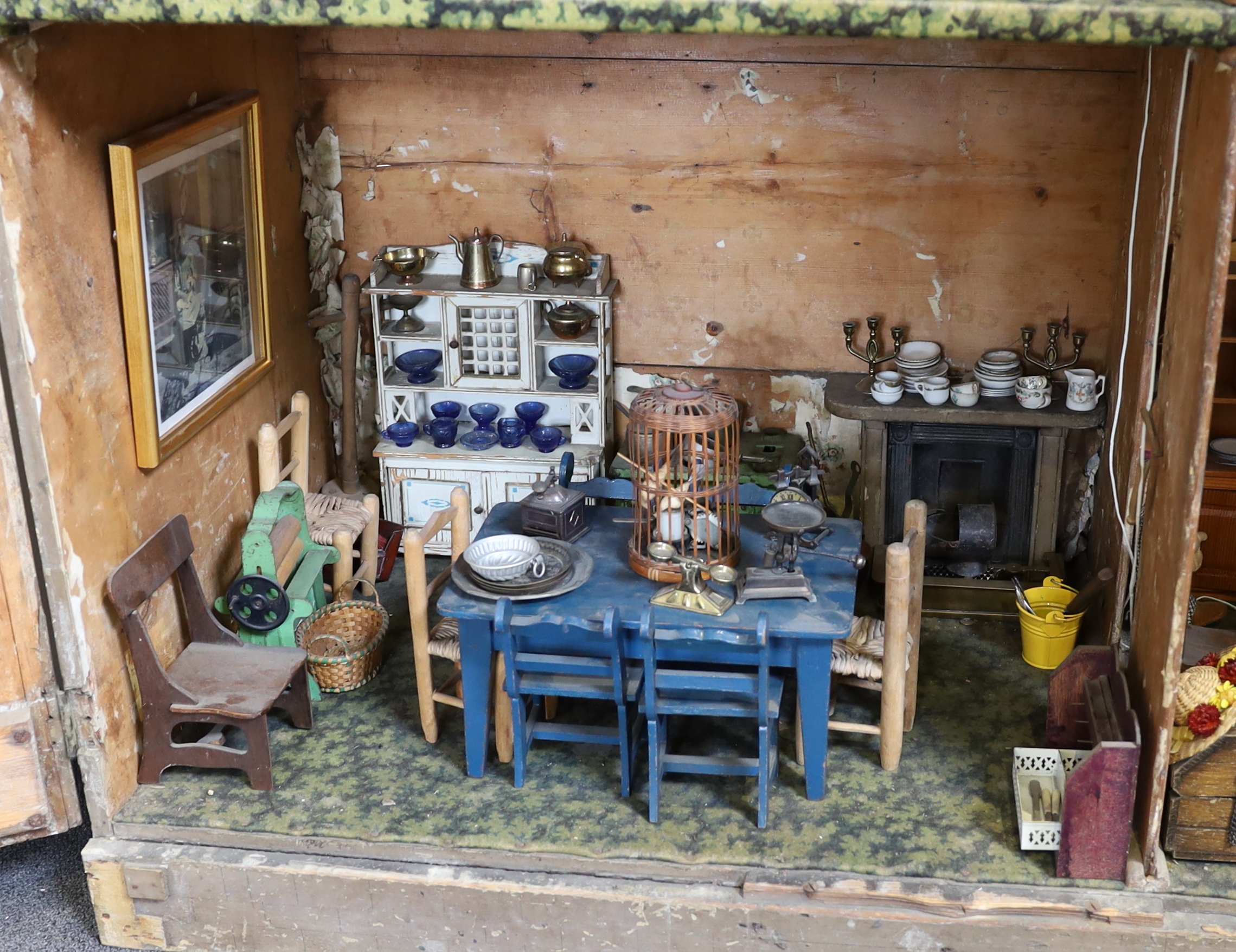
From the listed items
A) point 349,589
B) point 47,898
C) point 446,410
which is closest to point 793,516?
point 349,589

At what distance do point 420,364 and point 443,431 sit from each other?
348 mm

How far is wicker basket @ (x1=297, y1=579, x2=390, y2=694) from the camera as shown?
209 inches

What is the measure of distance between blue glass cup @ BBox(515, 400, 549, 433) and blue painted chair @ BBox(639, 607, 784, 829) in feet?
6.65

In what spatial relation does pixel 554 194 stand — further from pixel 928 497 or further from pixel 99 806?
pixel 99 806

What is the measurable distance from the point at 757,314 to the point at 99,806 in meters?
3.53

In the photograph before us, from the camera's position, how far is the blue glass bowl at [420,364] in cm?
634

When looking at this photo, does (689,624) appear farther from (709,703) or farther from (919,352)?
(919,352)

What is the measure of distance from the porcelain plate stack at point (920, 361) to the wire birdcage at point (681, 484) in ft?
4.74

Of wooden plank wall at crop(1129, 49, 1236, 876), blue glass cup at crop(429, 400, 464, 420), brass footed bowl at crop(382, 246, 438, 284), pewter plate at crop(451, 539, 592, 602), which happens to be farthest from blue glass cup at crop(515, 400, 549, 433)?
wooden plank wall at crop(1129, 49, 1236, 876)

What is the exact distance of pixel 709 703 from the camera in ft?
14.7

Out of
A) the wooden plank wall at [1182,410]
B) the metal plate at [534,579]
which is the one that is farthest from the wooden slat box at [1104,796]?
the metal plate at [534,579]

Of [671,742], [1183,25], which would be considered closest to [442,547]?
[671,742]

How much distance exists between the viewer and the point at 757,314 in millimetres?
6355

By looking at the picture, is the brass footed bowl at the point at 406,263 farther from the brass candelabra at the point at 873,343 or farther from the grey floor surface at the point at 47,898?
the grey floor surface at the point at 47,898
